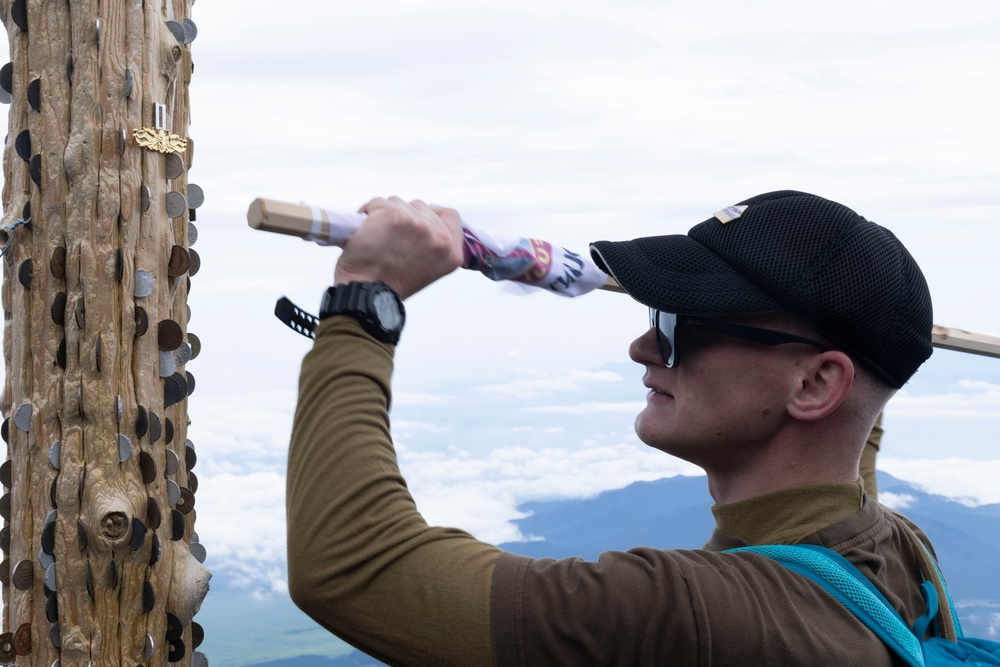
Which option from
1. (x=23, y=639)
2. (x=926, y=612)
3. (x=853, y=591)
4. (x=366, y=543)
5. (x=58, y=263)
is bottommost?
(x=23, y=639)

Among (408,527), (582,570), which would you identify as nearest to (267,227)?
(408,527)

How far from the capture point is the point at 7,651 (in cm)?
326

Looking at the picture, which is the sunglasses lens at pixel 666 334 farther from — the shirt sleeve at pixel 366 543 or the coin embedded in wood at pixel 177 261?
the coin embedded in wood at pixel 177 261

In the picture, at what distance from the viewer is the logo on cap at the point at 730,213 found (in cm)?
208

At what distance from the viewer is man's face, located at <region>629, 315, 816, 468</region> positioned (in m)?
1.98

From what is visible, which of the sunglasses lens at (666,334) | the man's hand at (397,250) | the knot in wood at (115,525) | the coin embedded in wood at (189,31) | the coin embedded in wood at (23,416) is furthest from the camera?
the coin embedded in wood at (189,31)

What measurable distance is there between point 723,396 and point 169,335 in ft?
6.27

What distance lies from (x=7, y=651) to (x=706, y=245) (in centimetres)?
255

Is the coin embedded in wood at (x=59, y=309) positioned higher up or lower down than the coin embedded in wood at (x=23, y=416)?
higher up

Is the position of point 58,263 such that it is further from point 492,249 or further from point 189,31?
point 492,249

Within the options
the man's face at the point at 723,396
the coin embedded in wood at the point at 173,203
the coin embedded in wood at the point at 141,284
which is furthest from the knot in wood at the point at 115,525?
the man's face at the point at 723,396

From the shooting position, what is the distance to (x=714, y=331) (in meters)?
2.00

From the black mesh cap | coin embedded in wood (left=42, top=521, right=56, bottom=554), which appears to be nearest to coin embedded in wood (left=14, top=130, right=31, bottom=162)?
coin embedded in wood (left=42, top=521, right=56, bottom=554)

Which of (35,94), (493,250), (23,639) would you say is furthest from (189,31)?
(23,639)
